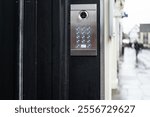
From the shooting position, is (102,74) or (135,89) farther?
(135,89)

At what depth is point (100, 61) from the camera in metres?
2.42

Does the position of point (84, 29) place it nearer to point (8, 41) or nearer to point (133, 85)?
point (8, 41)

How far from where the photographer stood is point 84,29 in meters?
2.39

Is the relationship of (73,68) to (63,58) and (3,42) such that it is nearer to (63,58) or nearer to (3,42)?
(63,58)

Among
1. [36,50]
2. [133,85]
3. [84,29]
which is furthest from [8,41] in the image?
[133,85]

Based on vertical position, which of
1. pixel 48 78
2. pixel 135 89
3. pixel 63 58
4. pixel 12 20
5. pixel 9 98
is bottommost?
pixel 135 89

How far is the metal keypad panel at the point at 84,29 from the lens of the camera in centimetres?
238

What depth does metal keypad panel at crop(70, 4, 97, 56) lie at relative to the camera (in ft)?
7.80

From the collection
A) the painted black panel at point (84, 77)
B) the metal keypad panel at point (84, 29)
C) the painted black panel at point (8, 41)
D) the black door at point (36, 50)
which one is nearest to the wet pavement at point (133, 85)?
the painted black panel at point (84, 77)

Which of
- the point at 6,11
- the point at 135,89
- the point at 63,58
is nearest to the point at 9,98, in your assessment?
the point at 63,58

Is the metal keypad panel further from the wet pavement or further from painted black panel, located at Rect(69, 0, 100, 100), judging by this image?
the wet pavement

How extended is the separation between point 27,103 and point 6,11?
65 centimetres

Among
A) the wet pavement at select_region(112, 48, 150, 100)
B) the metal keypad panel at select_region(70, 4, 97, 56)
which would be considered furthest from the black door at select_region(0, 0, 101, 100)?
the wet pavement at select_region(112, 48, 150, 100)

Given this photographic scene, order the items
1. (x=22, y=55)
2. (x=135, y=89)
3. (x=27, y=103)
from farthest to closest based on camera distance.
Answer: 1. (x=135, y=89)
2. (x=22, y=55)
3. (x=27, y=103)
